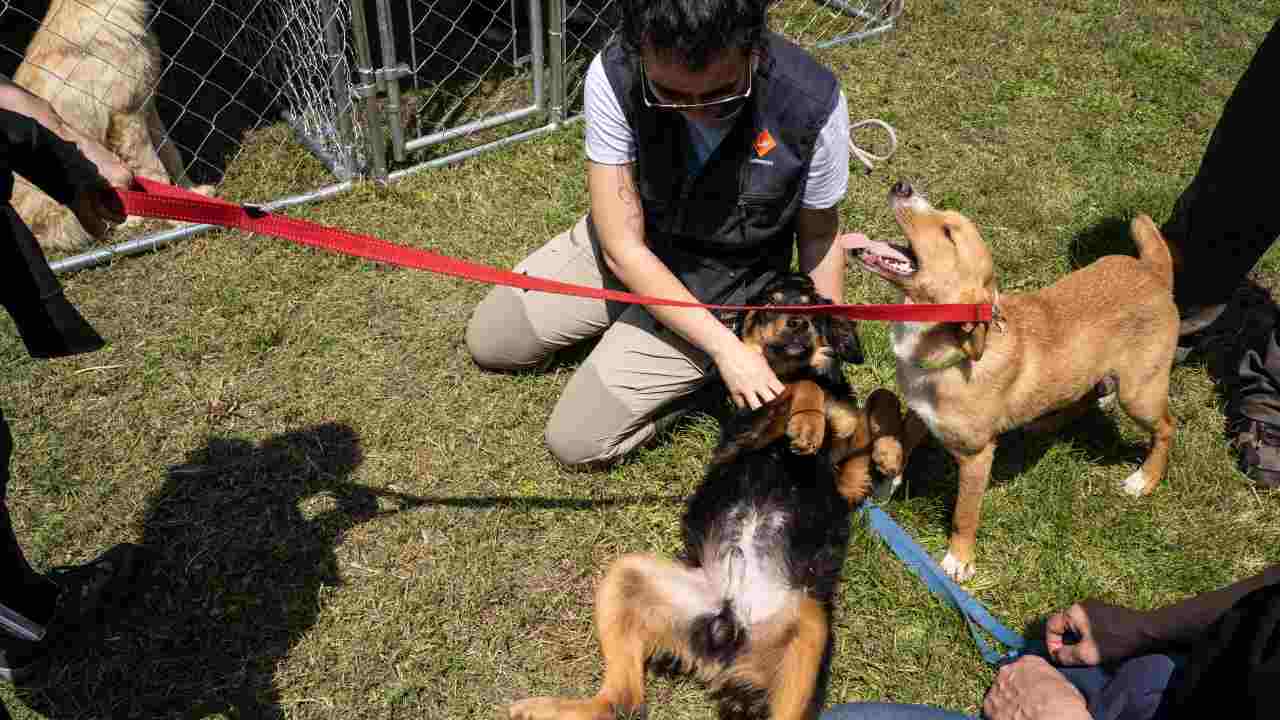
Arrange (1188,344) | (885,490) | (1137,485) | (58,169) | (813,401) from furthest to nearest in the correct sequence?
1. (1188,344)
2. (1137,485)
3. (885,490)
4. (813,401)
5. (58,169)

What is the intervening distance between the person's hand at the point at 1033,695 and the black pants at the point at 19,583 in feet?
9.20

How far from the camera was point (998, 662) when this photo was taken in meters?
3.06

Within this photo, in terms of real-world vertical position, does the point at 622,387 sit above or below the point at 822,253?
below

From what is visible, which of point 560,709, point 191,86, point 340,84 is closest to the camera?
point 560,709

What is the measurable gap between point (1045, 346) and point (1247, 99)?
1.58m

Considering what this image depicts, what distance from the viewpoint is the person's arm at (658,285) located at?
116 inches

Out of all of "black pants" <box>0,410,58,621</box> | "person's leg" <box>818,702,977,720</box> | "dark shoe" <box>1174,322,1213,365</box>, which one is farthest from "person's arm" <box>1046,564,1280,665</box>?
"black pants" <box>0,410,58,621</box>

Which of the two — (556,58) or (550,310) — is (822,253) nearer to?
(550,310)

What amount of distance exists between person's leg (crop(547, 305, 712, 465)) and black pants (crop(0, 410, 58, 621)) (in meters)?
1.78

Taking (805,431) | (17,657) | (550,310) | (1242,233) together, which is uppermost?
(1242,233)

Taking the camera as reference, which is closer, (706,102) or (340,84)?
(706,102)

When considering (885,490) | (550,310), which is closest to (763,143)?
(550,310)

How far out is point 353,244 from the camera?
2270 mm

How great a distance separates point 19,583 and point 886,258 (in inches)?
117
